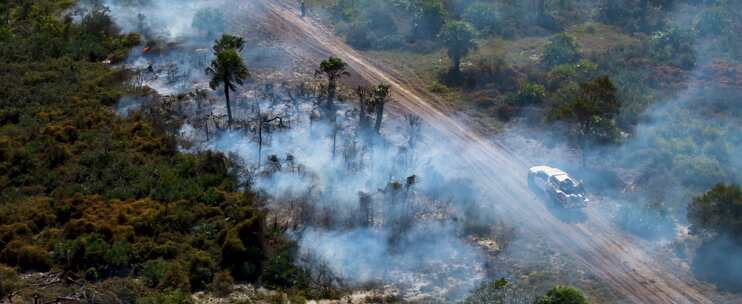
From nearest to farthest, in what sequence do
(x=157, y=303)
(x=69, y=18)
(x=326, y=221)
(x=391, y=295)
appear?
(x=157, y=303), (x=391, y=295), (x=326, y=221), (x=69, y=18)

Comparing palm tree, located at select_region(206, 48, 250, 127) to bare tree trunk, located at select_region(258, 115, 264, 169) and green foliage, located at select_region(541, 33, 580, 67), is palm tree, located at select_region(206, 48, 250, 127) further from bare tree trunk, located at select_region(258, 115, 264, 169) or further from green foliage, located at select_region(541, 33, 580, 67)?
green foliage, located at select_region(541, 33, 580, 67)

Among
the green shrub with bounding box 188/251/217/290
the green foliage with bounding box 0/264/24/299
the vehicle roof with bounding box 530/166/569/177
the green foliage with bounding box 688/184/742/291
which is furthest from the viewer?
the vehicle roof with bounding box 530/166/569/177

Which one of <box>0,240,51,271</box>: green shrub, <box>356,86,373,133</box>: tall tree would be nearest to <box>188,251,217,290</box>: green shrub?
<box>0,240,51,271</box>: green shrub

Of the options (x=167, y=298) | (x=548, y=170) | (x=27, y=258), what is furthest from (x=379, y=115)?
(x=27, y=258)

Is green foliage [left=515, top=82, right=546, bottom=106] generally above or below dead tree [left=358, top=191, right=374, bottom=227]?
above

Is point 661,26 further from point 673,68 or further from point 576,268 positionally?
point 576,268

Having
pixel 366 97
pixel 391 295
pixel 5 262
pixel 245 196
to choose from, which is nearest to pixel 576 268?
pixel 391 295
